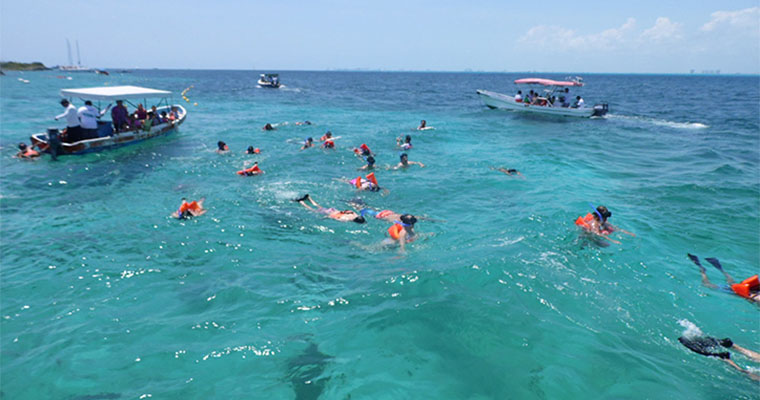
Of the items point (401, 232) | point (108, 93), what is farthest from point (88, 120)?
point (401, 232)

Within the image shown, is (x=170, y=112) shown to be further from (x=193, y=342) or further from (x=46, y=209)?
(x=193, y=342)

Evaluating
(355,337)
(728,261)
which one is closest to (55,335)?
(355,337)

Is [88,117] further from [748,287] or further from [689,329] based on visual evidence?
[748,287]

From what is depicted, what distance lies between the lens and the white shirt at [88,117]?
18719 millimetres

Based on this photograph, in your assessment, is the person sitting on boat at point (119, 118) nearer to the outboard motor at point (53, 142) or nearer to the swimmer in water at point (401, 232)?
the outboard motor at point (53, 142)

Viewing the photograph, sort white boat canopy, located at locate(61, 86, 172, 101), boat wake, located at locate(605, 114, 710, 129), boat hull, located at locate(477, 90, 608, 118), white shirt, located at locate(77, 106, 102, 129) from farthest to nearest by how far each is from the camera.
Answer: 1. boat hull, located at locate(477, 90, 608, 118)
2. boat wake, located at locate(605, 114, 710, 129)
3. white boat canopy, located at locate(61, 86, 172, 101)
4. white shirt, located at locate(77, 106, 102, 129)

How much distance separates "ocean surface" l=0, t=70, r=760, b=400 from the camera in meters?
6.21

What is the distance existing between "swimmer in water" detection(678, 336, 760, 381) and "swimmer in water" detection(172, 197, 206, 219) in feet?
40.7

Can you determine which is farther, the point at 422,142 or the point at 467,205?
the point at 422,142

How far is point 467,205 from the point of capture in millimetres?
13938

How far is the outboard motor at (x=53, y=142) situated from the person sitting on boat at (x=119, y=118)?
281cm

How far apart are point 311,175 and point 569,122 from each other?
90.7 feet

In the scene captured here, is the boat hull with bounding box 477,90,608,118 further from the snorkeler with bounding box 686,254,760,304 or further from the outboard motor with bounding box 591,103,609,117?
the snorkeler with bounding box 686,254,760,304

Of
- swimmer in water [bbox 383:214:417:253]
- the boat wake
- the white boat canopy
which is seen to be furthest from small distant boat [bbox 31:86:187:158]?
the boat wake
